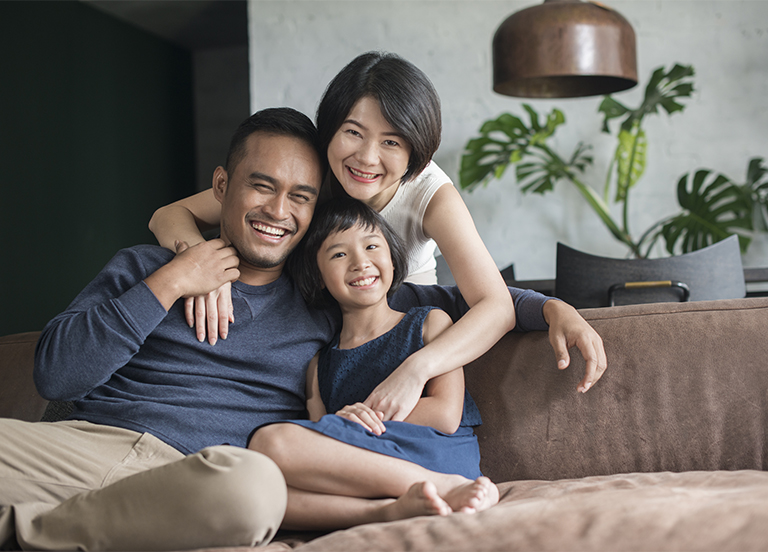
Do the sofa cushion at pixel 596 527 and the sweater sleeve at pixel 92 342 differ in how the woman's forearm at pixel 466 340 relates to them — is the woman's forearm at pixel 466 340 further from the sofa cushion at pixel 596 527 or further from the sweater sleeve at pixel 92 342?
the sweater sleeve at pixel 92 342

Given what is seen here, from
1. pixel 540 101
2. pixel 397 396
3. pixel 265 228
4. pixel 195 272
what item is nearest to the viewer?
pixel 397 396

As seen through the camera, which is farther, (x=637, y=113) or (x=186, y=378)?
(x=637, y=113)

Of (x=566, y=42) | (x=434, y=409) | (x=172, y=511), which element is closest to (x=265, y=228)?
(x=434, y=409)

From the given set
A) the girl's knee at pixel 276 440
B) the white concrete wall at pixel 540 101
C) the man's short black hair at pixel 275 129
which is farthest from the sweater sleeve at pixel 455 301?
the white concrete wall at pixel 540 101

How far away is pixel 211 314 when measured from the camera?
1.28 metres

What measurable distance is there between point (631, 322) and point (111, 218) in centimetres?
442

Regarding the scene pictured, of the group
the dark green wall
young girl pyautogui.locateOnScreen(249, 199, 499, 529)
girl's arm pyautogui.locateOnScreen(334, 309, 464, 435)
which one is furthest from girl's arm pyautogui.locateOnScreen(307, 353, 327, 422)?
the dark green wall

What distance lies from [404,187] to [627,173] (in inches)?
89.1

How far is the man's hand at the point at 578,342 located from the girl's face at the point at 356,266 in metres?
0.35

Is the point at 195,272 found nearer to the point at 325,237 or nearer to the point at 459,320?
the point at 325,237

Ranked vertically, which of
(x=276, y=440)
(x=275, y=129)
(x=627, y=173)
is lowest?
(x=276, y=440)

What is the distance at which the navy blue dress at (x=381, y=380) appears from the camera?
1.13 m

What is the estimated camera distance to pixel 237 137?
4.73ft

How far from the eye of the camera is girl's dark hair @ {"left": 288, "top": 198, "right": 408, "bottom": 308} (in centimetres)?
139
